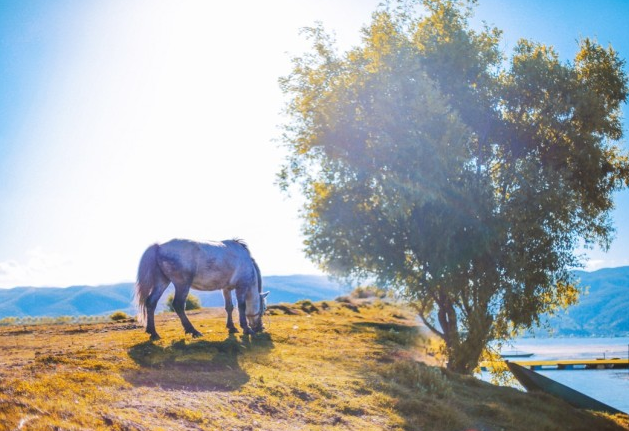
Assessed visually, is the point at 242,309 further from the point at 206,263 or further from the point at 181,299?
the point at 181,299

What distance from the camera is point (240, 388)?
528 inches

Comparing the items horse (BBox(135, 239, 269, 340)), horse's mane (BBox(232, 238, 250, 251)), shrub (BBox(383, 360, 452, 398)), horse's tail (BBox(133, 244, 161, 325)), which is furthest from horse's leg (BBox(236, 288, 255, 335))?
shrub (BBox(383, 360, 452, 398))

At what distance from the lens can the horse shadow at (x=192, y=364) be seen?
12.9 meters

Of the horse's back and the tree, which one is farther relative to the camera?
Result: the tree

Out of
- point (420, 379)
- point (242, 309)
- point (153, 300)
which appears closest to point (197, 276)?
point (153, 300)

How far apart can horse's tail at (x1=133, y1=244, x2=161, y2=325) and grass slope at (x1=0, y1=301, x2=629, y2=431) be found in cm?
138

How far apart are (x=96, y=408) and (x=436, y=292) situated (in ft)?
60.9

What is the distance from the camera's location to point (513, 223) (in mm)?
23719

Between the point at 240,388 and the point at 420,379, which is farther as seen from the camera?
the point at 420,379

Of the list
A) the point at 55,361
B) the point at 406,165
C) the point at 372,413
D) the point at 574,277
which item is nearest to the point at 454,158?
the point at 406,165

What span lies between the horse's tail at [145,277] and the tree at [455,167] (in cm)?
844

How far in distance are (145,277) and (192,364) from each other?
14.2ft

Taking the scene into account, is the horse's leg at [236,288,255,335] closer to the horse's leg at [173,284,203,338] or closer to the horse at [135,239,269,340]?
the horse at [135,239,269,340]

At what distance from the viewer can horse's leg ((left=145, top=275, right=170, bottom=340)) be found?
59.0ft
